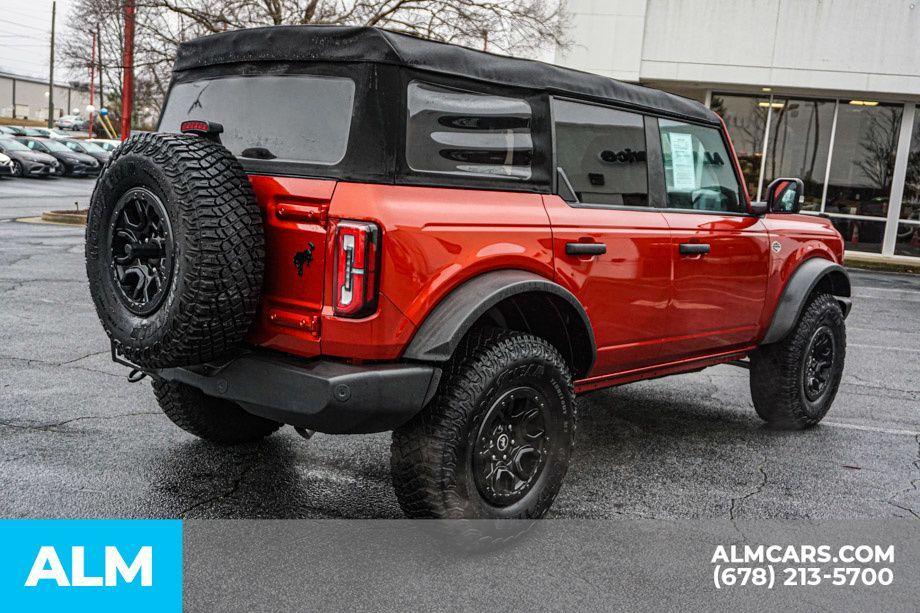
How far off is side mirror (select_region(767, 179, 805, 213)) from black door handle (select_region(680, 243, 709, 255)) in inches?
27.7

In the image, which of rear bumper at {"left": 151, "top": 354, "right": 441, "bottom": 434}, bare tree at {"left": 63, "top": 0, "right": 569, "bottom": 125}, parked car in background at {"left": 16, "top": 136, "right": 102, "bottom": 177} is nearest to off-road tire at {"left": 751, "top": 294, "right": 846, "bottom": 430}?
rear bumper at {"left": 151, "top": 354, "right": 441, "bottom": 434}

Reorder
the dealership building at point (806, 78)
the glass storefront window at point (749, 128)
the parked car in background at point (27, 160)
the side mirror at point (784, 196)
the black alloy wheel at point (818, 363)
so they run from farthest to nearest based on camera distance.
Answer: the parked car in background at point (27, 160) → the glass storefront window at point (749, 128) → the dealership building at point (806, 78) → the black alloy wheel at point (818, 363) → the side mirror at point (784, 196)

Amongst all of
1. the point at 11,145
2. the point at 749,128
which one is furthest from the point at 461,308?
the point at 11,145

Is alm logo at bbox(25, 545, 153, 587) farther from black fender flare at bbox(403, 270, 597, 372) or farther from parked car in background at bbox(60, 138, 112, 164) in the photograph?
parked car in background at bbox(60, 138, 112, 164)

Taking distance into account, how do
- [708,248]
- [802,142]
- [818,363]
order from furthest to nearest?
[802,142]
[818,363]
[708,248]

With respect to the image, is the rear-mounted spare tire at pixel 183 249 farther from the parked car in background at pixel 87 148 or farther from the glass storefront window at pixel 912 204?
the parked car in background at pixel 87 148

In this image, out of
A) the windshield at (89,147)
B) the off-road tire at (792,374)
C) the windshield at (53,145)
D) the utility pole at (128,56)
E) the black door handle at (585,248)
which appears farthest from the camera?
the windshield at (89,147)

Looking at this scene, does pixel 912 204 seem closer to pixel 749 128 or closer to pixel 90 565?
pixel 749 128

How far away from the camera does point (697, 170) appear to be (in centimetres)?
486

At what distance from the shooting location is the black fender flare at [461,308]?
126 inches

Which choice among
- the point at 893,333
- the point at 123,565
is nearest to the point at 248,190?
the point at 123,565

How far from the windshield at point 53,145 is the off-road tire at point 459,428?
116 ft

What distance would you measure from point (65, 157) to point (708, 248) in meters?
34.3

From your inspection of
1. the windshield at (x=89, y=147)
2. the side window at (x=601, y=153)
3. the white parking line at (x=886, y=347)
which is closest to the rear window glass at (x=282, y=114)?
the side window at (x=601, y=153)
